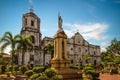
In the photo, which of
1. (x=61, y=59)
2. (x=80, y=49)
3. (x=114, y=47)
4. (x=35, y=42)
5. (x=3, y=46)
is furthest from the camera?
(x=114, y=47)

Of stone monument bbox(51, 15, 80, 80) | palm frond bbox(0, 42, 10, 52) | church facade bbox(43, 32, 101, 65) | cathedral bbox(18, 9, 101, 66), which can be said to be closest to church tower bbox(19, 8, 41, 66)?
cathedral bbox(18, 9, 101, 66)

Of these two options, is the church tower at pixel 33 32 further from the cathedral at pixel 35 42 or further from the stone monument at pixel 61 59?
the stone monument at pixel 61 59

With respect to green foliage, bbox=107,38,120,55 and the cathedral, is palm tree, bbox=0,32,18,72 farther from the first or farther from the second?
green foliage, bbox=107,38,120,55

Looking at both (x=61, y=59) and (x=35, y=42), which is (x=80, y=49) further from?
(x=61, y=59)

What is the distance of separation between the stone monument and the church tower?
15841 mm

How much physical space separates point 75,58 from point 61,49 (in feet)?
77.6

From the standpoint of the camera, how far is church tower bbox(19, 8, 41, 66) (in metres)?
30.0

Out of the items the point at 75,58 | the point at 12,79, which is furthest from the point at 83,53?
the point at 12,79

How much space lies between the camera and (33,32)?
3084cm

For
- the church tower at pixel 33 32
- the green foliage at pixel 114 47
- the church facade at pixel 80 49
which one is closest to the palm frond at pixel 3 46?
the church tower at pixel 33 32

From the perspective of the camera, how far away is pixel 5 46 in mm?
18766

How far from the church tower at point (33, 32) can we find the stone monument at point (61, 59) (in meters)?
15.8

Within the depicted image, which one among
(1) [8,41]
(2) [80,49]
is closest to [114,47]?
(2) [80,49]

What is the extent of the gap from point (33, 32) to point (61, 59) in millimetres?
18137
